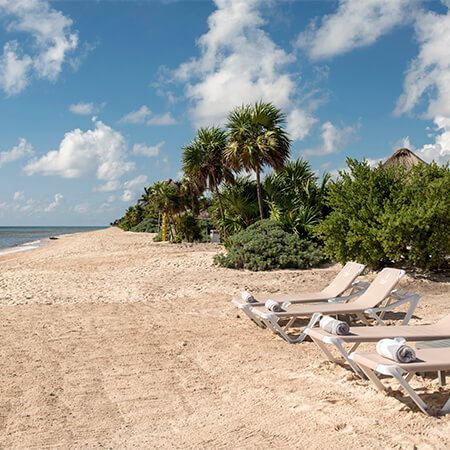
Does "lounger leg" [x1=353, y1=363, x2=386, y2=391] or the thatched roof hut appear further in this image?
the thatched roof hut

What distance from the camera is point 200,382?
4.25 metres

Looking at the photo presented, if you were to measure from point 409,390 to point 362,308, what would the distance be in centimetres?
269

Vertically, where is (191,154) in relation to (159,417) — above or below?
above

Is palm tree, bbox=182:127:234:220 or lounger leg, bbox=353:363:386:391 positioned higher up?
palm tree, bbox=182:127:234:220

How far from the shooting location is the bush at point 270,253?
11961mm

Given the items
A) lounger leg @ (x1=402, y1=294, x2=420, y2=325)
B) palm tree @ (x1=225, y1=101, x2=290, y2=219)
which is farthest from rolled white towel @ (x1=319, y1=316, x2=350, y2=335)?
palm tree @ (x1=225, y1=101, x2=290, y2=219)

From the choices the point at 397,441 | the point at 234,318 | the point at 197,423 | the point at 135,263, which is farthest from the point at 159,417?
the point at 135,263

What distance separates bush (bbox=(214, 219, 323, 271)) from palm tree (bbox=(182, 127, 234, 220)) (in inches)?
282

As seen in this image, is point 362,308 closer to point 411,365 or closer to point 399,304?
point 399,304

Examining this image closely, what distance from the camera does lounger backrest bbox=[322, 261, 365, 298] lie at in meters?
7.00

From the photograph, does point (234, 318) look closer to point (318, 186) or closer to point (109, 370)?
point (109, 370)

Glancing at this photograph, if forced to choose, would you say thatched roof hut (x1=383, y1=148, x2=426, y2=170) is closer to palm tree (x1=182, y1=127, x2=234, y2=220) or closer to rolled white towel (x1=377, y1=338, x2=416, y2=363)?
palm tree (x1=182, y1=127, x2=234, y2=220)

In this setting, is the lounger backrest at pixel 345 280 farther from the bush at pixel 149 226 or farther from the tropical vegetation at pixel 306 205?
the bush at pixel 149 226

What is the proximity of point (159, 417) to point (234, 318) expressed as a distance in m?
3.54
